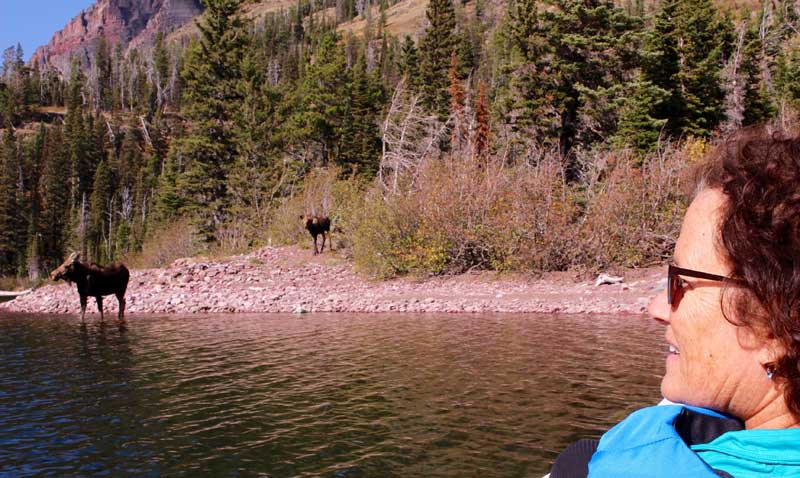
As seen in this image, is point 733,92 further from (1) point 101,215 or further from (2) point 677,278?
(1) point 101,215

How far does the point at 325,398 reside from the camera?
8422mm

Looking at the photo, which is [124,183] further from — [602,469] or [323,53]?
[602,469]

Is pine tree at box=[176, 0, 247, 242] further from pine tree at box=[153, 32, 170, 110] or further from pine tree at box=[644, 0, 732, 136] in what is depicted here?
pine tree at box=[153, 32, 170, 110]

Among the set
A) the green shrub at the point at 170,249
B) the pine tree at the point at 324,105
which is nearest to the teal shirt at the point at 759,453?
the green shrub at the point at 170,249

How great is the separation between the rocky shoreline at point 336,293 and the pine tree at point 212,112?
15813 mm

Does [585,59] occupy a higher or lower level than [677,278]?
higher

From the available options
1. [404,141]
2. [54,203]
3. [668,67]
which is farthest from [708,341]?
[54,203]

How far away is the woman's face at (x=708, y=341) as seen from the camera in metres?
1.42

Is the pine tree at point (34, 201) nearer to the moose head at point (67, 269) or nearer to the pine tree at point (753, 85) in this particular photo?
the moose head at point (67, 269)

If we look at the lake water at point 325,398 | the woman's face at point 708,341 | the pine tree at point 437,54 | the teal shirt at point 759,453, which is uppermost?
the pine tree at point 437,54

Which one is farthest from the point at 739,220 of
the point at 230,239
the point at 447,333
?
the point at 230,239

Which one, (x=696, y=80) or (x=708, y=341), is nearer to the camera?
(x=708, y=341)

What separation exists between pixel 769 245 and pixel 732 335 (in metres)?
0.25

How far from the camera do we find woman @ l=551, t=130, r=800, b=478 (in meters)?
1.26
